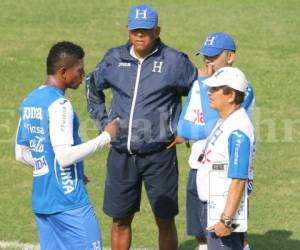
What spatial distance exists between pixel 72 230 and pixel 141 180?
1658mm

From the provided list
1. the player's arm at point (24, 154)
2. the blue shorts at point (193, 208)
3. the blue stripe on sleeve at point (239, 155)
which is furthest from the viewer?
the blue shorts at point (193, 208)

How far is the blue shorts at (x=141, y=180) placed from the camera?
29.2 feet

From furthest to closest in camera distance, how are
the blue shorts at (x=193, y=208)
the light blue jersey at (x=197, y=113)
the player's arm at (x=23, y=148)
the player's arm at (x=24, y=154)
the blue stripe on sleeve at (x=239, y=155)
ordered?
the blue shorts at (x=193, y=208), the light blue jersey at (x=197, y=113), the player's arm at (x=24, y=154), the player's arm at (x=23, y=148), the blue stripe on sleeve at (x=239, y=155)

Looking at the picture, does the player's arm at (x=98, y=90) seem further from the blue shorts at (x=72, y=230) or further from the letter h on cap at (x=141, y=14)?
the blue shorts at (x=72, y=230)

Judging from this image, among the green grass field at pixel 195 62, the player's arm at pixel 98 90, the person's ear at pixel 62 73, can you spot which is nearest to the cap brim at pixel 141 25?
the player's arm at pixel 98 90

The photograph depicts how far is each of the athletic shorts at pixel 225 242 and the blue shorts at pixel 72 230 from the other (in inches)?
34.5

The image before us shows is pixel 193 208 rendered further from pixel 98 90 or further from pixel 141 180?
pixel 98 90

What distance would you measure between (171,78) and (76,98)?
6080 mm

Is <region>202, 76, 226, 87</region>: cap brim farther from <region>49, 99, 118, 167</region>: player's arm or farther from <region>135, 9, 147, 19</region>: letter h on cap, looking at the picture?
<region>135, 9, 147, 19</region>: letter h on cap

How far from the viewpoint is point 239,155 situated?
706 cm

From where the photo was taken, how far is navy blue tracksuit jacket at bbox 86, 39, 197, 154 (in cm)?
880

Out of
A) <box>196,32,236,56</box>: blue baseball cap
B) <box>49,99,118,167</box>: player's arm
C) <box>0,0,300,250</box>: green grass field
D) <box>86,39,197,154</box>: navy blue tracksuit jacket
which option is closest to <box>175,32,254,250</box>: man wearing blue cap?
<box>196,32,236,56</box>: blue baseball cap

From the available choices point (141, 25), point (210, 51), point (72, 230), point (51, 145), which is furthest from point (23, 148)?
point (210, 51)

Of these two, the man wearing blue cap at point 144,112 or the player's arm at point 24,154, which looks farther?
the man wearing blue cap at point 144,112
